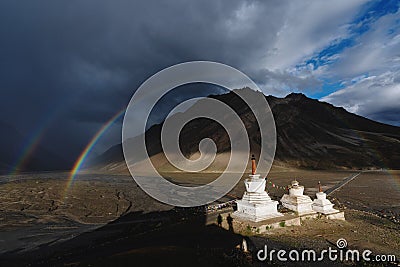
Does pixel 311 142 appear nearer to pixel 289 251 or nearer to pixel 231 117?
pixel 231 117

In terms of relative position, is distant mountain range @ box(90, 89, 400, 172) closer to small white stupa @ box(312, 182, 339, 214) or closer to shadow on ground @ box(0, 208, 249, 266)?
small white stupa @ box(312, 182, 339, 214)

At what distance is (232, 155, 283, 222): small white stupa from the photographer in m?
11.1

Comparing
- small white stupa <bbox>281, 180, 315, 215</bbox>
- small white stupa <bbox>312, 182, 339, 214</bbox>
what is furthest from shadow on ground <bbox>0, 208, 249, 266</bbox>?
small white stupa <bbox>312, 182, 339, 214</bbox>

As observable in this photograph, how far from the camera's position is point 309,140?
77125 mm

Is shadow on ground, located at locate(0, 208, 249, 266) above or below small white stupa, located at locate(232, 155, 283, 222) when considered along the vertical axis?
below

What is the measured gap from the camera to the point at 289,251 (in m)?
8.52

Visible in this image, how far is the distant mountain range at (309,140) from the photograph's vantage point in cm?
6512

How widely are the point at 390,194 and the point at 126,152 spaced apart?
4259 inches

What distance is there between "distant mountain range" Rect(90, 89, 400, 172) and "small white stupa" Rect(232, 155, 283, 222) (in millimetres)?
56899

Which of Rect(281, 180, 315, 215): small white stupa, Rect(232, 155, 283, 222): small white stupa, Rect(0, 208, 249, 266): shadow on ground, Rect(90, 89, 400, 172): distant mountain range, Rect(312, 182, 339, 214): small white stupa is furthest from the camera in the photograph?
Rect(90, 89, 400, 172): distant mountain range

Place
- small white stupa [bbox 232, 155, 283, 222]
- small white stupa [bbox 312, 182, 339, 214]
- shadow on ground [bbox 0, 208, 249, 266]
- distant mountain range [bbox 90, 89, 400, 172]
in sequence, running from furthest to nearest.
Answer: distant mountain range [bbox 90, 89, 400, 172] < small white stupa [bbox 312, 182, 339, 214] < small white stupa [bbox 232, 155, 283, 222] < shadow on ground [bbox 0, 208, 249, 266]

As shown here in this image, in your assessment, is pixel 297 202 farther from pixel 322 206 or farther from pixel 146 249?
pixel 146 249

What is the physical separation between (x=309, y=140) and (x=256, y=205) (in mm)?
72124

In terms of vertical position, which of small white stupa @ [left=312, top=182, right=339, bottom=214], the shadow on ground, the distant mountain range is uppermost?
the distant mountain range
